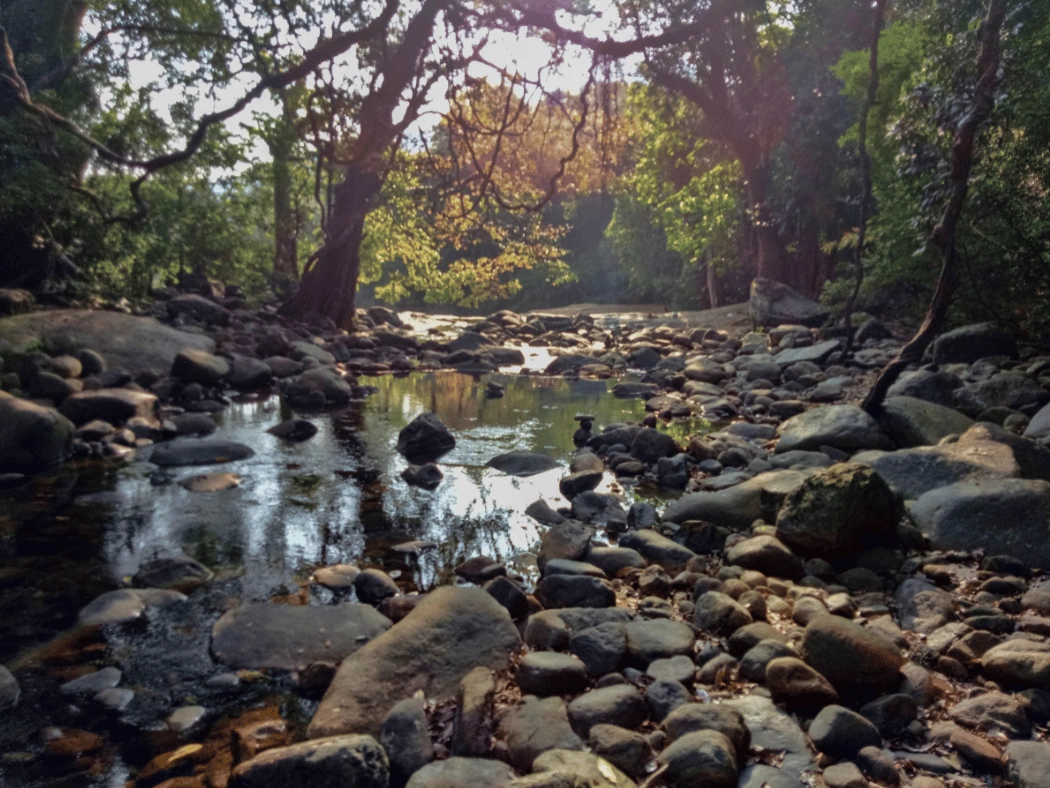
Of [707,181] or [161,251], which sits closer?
[161,251]

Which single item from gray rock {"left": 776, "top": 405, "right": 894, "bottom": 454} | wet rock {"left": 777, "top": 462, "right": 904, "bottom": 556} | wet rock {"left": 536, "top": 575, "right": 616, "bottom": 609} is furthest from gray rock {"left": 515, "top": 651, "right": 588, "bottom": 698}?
gray rock {"left": 776, "top": 405, "right": 894, "bottom": 454}

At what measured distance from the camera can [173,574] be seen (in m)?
3.78

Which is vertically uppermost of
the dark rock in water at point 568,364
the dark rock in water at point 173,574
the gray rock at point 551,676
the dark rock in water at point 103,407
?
the dark rock in water at point 568,364

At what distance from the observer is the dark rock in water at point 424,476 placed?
18.6ft

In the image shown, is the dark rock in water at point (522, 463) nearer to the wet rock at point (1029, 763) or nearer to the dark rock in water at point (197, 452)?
the dark rock in water at point (197, 452)

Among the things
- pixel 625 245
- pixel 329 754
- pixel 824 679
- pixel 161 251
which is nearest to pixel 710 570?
pixel 824 679

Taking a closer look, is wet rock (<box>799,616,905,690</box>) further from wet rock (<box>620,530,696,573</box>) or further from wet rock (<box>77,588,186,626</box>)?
wet rock (<box>77,588,186,626</box>)

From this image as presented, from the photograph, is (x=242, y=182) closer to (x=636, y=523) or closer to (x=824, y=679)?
(x=636, y=523)

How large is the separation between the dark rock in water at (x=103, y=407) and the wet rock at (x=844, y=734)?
21.0 feet

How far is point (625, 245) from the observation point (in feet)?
103

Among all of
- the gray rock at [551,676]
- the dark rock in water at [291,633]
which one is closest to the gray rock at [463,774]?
the gray rock at [551,676]

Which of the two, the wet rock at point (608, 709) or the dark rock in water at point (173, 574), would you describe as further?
the dark rock in water at point (173, 574)

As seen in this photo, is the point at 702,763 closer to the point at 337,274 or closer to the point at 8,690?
the point at 8,690

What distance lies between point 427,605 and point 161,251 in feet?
39.1
